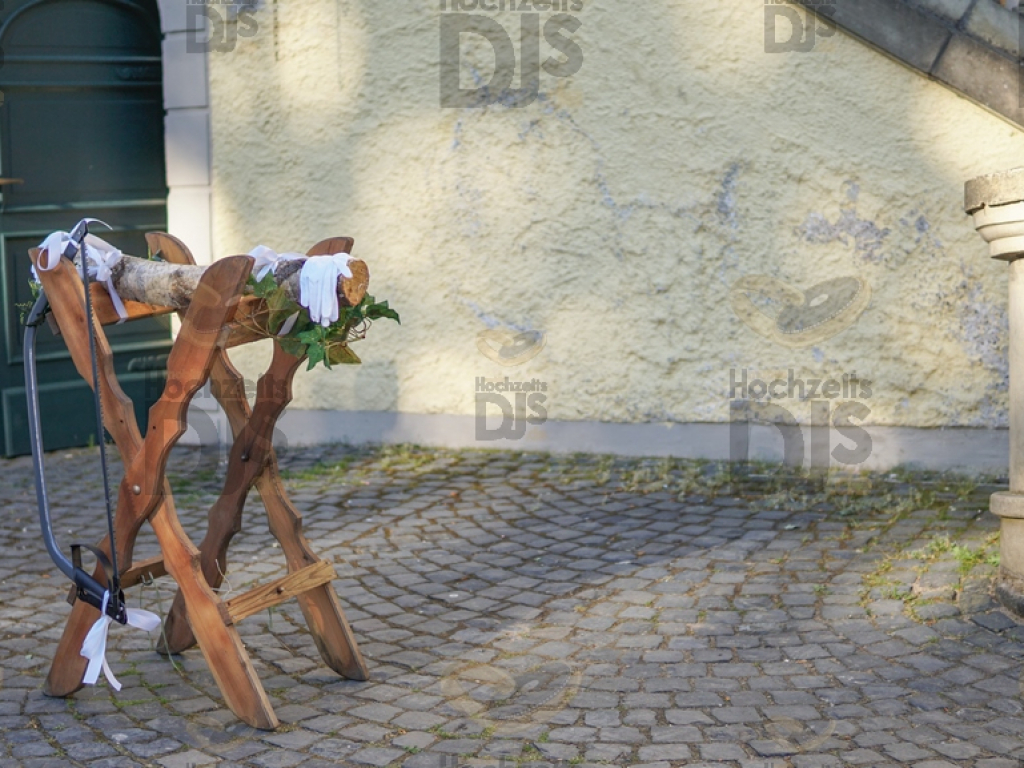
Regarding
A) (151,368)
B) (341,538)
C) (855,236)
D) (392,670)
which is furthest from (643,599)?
(151,368)

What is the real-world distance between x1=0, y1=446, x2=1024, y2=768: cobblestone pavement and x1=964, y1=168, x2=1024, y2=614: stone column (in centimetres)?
15

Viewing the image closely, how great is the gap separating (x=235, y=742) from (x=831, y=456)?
139 inches

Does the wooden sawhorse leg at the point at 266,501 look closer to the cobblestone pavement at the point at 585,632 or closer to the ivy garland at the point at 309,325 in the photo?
the cobblestone pavement at the point at 585,632

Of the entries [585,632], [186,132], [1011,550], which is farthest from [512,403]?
[1011,550]

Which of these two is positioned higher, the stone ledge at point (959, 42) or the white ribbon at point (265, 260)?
the stone ledge at point (959, 42)

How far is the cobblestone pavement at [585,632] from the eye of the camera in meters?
3.35

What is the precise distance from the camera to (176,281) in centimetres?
342

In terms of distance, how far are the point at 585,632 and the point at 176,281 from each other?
5.75ft

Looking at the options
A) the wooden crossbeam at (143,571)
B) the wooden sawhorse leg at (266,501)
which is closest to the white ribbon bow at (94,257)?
the wooden sawhorse leg at (266,501)

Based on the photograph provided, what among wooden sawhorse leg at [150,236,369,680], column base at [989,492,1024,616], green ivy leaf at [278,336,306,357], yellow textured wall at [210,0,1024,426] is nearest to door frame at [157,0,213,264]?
yellow textured wall at [210,0,1024,426]

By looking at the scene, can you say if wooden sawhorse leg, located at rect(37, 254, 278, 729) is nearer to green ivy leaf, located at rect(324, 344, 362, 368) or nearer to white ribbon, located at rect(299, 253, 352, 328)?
white ribbon, located at rect(299, 253, 352, 328)

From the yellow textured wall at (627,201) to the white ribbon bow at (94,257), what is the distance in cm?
308

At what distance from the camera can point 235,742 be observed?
3.37 m

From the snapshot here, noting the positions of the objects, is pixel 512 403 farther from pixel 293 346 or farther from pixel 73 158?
pixel 293 346
